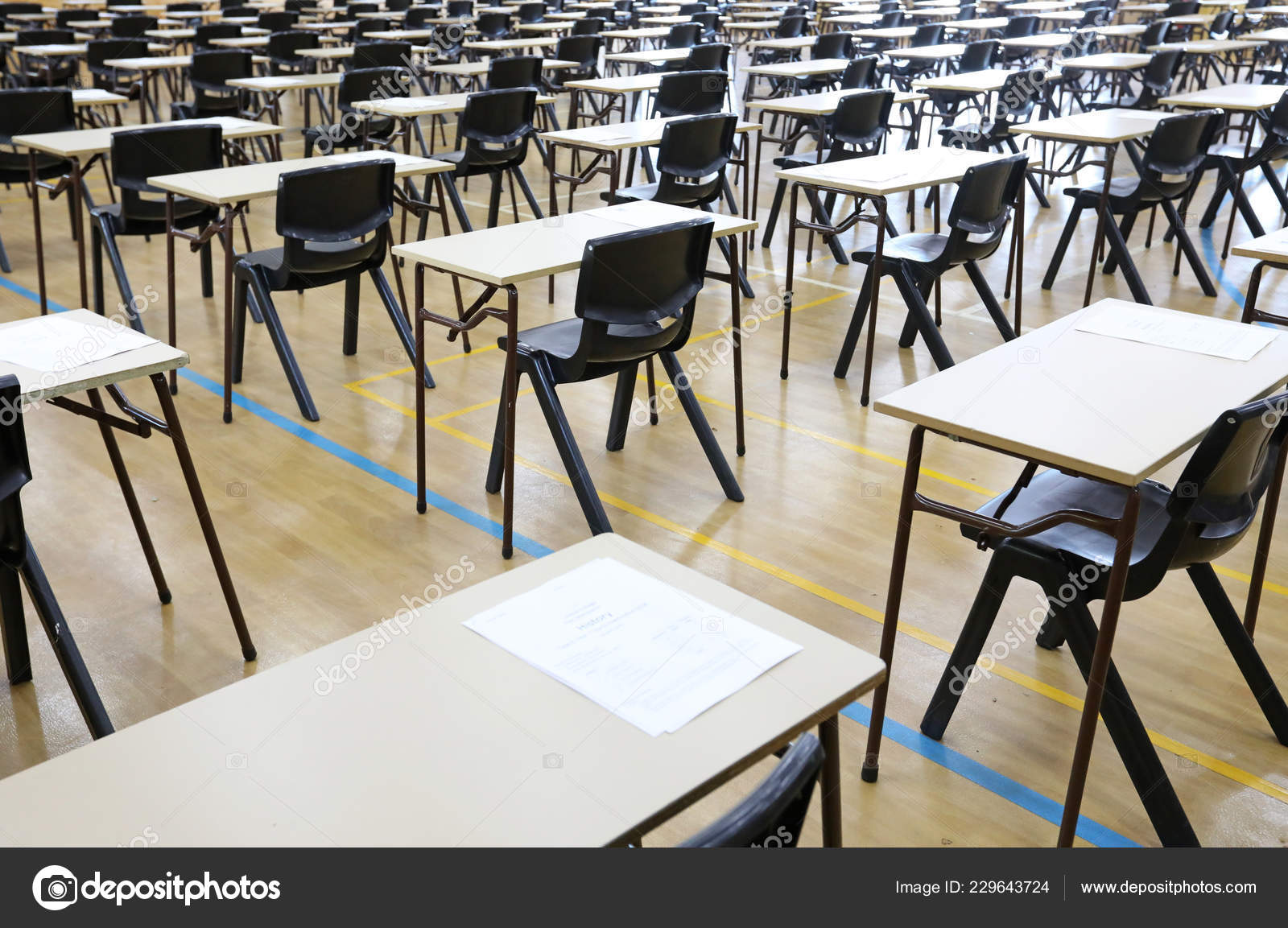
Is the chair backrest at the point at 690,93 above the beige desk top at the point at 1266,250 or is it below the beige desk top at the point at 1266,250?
above

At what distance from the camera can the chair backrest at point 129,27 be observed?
32.8 feet

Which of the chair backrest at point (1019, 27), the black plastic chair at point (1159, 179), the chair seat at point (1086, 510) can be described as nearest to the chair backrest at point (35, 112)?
the black plastic chair at point (1159, 179)

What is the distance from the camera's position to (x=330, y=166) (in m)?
3.83

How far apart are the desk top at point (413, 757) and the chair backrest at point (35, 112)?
198 inches

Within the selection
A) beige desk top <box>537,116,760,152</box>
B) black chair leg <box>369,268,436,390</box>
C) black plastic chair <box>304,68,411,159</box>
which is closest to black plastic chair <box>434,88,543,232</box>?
beige desk top <box>537,116,760,152</box>

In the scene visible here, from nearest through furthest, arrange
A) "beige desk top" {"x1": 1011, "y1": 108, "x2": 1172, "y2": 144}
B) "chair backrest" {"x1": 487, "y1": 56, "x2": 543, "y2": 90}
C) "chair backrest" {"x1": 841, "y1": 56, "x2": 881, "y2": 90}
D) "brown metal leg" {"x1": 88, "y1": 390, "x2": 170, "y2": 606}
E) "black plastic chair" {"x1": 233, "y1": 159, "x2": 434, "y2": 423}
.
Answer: "brown metal leg" {"x1": 88, "y1": 390, "x2": 170, "y2": 606} < "black plastic chair" {"x1": 233, "y1": 159, "x2": 434, "y2": 423} < "beige desk top" {"x1": 1011, "y1": 108, "x2": 1172, "y2": 144} < "chair backrest" {"x1": 487, "y1": 56, "x2": 543, "y2": 90} < "chair backrest" {"x1": 841, "y1": 56, "x2": 881, "y2": 90}

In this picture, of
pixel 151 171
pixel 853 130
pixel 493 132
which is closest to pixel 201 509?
pixel 151 171

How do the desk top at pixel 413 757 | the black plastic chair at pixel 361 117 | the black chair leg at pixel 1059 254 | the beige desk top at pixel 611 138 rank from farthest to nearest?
the black plastic chair at pixel 361 117, the black chair leg at pixel 1059 254, the beige desk top at pixel 611 138, the desk top at pixel 413 757

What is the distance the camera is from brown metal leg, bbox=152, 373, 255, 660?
2391mm

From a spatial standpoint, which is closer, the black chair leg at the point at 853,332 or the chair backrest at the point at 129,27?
the black chair leg at the point at 853,332

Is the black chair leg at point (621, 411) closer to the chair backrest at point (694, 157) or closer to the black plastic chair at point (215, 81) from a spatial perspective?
the chair backrest at point (694, 157)

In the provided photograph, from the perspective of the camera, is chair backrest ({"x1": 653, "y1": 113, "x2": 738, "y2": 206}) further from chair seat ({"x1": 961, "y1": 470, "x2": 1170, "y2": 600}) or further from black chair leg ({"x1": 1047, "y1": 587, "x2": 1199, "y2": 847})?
black chair leg ({"x1": 1047, "y1": 587, "x2": 1199, "y2": 847})

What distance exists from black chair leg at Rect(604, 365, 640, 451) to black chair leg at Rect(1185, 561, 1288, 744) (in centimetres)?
195
